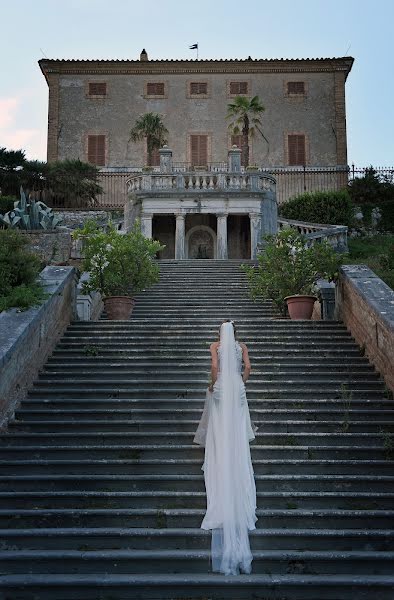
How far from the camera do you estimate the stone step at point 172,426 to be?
25.3 feet

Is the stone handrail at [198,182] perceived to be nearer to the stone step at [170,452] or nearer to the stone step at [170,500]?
the stone step at [170,452]

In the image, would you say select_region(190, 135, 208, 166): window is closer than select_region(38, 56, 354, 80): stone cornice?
Yes

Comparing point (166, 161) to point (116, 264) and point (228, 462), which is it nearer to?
point (116, 264)

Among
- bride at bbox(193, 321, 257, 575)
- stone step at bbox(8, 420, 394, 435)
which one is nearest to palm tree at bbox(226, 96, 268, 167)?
stone step at bbox(8, 420, 394, 435)

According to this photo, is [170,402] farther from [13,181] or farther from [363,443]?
[13,181]

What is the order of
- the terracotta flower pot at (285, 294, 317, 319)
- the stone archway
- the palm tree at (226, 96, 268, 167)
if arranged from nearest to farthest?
the terracotta flower pot at (285, 294, 317, 319) → the stone archway → the palm tree at (226, 96, 268, 167)

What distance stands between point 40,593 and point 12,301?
4.65 m

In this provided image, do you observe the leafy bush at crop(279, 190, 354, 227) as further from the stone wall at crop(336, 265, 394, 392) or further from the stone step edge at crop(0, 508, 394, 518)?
the stone step edge at crop(0, 508, 394, 518)

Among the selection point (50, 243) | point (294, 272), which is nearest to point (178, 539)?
point (294, 272)

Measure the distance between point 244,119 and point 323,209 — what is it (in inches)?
290

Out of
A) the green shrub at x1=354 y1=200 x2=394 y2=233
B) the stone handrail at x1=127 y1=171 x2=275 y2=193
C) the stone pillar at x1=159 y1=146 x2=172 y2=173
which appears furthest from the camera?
the green shrub at x1=354 y1=200 x2=394 y2=233

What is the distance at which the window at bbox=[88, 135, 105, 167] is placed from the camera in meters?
32.9

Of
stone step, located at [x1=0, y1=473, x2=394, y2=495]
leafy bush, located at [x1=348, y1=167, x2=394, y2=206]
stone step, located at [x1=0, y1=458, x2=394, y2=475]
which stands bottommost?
stone step, located at [x1=0, y1=473, x2=394, y2=495]

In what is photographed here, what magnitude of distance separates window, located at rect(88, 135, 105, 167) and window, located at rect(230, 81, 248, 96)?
6424mm
